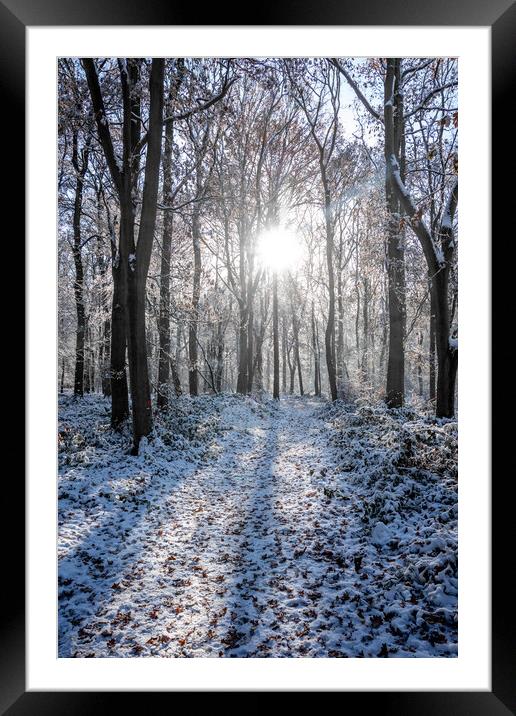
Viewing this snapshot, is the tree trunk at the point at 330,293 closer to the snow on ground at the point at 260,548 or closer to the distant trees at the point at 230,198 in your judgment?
the distant trees at the point at 230,198

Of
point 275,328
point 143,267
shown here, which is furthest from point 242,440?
point 275,328

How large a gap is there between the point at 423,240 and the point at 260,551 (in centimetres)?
638

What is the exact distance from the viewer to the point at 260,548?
4648mm

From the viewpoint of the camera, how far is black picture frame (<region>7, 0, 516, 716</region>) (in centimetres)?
209

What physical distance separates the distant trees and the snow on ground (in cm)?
174

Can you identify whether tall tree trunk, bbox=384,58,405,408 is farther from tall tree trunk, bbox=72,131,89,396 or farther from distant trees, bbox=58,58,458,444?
tall tree trunk, bbox=72,131,89,396

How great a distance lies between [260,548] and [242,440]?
6271 mm

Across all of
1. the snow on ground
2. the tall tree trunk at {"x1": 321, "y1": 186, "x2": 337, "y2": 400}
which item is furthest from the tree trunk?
the snow on ground

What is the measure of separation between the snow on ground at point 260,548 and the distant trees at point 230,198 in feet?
5.71

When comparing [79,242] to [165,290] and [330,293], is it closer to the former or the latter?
[165,290]
